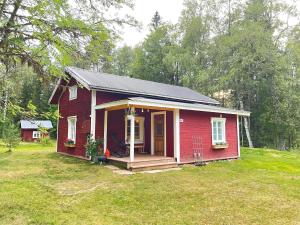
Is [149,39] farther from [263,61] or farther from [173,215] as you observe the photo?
[173,215]

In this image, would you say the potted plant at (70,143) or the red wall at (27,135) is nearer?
the potted plant at (70,143)

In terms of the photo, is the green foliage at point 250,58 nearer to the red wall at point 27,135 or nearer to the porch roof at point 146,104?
the porch roof at point 146,104

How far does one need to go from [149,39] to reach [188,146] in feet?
70.0

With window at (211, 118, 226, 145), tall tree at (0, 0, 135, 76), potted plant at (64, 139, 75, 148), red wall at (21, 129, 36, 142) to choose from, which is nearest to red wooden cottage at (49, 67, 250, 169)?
window at (211, 118, 226, 145)

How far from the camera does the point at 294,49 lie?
61.6ft

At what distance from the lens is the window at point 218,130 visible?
1170 centimetres

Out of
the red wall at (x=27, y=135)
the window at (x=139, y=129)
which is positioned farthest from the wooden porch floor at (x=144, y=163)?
the red wall at (x=27, y=135)

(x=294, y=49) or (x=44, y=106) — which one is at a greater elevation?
(x=294, y=49)

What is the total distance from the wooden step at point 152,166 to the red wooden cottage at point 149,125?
0.04 metres

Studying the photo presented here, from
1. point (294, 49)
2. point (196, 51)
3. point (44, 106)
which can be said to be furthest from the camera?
point (44, 106)

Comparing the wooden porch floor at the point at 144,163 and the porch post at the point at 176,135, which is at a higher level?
the porch post at the point at 176,135

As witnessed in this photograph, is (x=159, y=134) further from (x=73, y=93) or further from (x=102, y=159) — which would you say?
(x=73, y=93)

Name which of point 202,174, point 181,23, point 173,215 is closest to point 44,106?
point 181,23

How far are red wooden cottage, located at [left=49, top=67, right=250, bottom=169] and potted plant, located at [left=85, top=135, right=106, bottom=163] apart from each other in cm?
33
